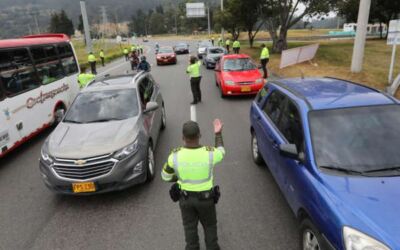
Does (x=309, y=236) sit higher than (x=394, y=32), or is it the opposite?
(x=394, y=32)

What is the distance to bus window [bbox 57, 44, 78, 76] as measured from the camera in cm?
1048

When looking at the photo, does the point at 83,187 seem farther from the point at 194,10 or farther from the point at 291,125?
the point at 194,10

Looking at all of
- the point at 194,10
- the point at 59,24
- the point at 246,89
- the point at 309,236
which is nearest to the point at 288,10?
the point at 246,89

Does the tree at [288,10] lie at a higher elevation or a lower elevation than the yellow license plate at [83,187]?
higher

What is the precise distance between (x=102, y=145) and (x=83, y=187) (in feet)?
2.31

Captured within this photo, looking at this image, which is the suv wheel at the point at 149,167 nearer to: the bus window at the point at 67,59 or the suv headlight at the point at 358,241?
the suv headlight at the point at 358,241

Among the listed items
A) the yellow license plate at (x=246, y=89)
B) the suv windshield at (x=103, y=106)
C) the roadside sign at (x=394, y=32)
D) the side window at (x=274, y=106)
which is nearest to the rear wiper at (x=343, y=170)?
the side window at (x=274, y=106)

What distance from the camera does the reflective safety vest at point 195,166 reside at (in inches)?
124

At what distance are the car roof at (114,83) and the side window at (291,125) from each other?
3.53 m

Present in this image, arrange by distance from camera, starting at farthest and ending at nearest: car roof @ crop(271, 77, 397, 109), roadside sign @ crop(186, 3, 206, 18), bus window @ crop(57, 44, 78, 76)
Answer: roadside sign @ crop(186, 3, 206, 18), bus window @ crop(57, 44, 78, 76), car roof @ crop(271, 77, 397, 109)

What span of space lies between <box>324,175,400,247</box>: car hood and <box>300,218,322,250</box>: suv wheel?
16.3 inches

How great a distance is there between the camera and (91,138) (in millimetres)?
5387

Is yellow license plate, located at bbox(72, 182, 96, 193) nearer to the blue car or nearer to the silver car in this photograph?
the silver car

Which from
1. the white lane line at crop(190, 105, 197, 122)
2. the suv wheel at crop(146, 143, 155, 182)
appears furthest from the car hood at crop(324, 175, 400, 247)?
the white lane line at crop(190, 105, 197, 122)
